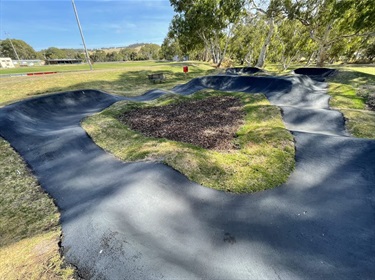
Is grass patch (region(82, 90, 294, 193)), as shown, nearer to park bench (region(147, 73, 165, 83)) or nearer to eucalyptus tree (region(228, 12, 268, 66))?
park bench (region(147, 73, 165, 83))

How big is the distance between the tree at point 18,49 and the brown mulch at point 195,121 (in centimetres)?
14259

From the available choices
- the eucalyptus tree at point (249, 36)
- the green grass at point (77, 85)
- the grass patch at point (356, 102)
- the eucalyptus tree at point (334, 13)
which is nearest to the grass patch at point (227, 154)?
the grass patch at point (356, 102)

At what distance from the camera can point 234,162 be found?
5.43m

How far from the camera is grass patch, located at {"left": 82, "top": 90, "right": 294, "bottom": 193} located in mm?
4738

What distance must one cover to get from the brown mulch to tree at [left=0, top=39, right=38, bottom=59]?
143m

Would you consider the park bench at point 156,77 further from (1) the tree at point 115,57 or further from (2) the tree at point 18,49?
(2) the tree at point 18,49

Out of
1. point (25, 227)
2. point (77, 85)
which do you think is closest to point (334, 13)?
point (77, 85)

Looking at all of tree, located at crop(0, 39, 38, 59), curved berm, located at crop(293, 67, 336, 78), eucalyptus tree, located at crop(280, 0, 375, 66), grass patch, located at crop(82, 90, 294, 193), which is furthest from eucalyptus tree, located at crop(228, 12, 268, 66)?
tree, located at crop(0, 39, 38, 59)

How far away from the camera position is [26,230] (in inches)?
141

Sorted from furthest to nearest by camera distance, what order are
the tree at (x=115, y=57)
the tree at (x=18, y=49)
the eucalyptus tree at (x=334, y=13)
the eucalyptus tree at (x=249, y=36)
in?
the tree at (x=115, y=57) → the tree at (x=18, y=49) → the eucalyptus tree at (x=249, y=36) → the eucalyptus tree at (x=334, y=13)

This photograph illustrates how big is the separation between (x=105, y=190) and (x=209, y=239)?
2601 millimetres

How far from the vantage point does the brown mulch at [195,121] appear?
7.18 m

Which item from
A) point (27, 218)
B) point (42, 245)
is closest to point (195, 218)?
point (42, 245)

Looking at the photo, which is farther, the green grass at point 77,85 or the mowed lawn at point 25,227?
the green grass at point 77,85
